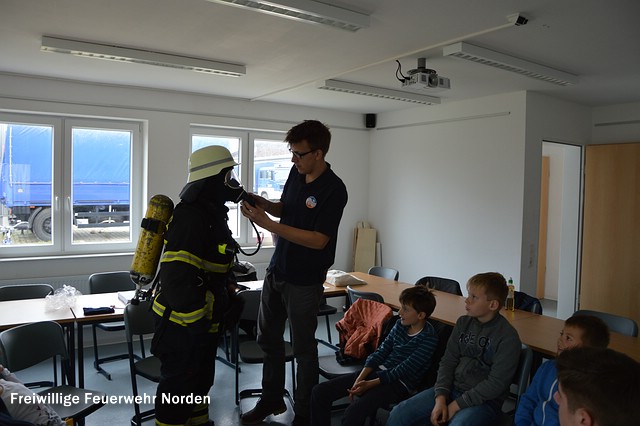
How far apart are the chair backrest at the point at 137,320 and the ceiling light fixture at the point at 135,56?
76.1 inches

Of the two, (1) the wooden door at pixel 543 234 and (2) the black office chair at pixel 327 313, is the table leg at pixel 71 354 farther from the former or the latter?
(1) the wooden door at pixel 543 234

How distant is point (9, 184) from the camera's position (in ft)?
16.7

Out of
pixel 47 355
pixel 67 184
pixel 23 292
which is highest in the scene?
pixel 67 184

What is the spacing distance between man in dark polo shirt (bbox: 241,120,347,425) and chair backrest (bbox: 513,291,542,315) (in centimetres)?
200

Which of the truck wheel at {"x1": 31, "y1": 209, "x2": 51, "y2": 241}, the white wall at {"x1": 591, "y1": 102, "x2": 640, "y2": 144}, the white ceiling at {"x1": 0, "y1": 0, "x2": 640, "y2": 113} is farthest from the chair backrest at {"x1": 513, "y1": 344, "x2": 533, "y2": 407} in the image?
the truck wheel at {"x1": 31, "y1": 209, "x2": 51, "y2": 241}

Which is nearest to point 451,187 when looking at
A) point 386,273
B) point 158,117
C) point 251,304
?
point 386,273

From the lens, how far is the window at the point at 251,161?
619 centimetres

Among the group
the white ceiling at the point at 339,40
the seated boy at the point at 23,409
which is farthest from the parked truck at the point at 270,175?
the seated boy at the point at 23,409

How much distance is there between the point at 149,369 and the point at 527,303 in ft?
9.34

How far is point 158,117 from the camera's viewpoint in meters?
5.54

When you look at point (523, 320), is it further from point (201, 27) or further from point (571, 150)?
point (571, 150)

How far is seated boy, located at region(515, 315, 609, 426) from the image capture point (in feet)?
7.01

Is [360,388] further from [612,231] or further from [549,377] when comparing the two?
[612,231]

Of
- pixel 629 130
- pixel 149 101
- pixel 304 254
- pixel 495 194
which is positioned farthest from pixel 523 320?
pixel 149 101
